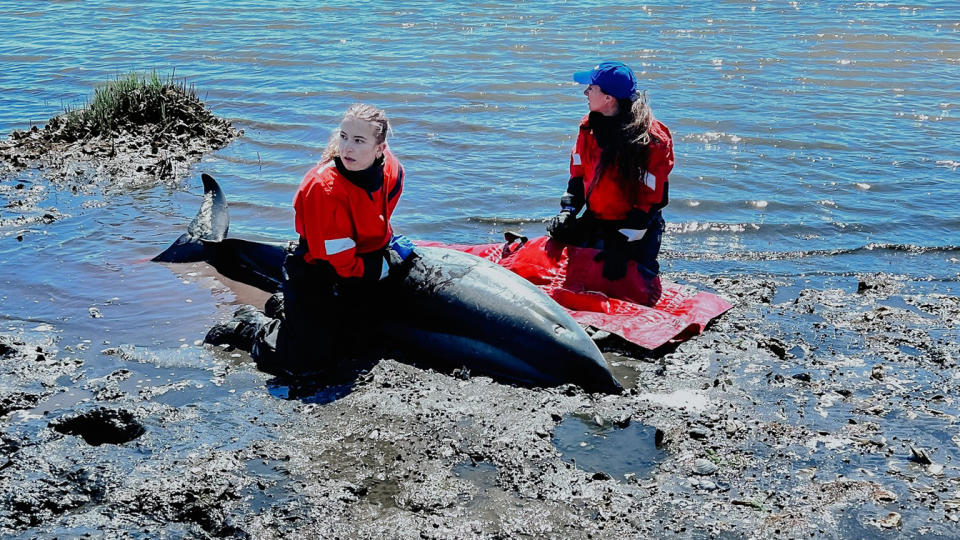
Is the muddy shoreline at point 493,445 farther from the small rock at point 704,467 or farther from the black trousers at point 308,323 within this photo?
the black trousers at point 308,323

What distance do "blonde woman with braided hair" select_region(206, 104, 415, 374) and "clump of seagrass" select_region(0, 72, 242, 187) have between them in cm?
483

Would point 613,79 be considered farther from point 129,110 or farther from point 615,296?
point 129,110

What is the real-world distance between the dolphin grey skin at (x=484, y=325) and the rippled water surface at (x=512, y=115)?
156 cm

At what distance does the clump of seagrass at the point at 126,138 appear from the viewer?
437 inches

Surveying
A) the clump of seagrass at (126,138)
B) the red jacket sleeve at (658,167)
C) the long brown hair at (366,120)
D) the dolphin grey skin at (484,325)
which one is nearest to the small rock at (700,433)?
the dolphin grey skin at (484,325)

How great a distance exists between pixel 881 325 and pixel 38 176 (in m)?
8.11

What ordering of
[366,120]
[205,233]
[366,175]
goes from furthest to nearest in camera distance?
[205,233] < [366,175] < [366,120]

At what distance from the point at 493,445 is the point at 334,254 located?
59.0 inches

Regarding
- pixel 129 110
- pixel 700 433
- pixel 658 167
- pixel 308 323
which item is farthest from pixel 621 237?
pixel 129 110

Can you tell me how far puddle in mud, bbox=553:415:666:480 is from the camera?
5488 millimetres

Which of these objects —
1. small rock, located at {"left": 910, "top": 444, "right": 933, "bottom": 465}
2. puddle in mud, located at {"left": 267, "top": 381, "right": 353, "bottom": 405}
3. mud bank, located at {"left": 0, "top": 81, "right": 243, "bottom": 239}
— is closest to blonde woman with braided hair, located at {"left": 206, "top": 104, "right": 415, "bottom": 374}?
puddle in mud, located at {"left": 267, "top": 381, "right": 353, "bottom": 405}

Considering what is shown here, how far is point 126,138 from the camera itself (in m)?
12.0

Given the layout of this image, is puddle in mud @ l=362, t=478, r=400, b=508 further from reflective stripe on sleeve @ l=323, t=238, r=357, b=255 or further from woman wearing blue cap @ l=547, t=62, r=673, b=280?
woman wearing blue cap @ l=547, t=62, r=673, b=280

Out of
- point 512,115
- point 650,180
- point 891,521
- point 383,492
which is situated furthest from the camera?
point 512,115
